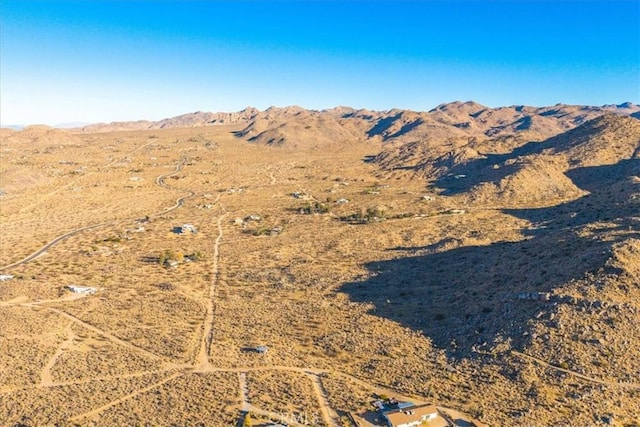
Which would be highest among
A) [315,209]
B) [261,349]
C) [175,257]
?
[315,209]

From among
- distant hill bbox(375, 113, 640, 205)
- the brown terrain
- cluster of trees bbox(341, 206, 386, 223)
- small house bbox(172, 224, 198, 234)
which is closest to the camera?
the brown terrain

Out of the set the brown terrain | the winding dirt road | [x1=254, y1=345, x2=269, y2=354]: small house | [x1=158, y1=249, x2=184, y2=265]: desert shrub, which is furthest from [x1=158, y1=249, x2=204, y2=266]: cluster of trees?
[x1=254, y1=345, x2=269, y2=354]: small house

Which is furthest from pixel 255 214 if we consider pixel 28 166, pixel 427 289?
pixel 28 166

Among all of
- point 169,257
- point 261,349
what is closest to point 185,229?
point 169,257

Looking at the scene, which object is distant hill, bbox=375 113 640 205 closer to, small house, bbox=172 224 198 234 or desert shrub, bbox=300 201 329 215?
desert shrub, bbox=300 201 329 215

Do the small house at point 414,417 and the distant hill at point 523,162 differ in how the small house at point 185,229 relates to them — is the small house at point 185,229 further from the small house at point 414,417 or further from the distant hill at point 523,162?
the small house at point 414,417

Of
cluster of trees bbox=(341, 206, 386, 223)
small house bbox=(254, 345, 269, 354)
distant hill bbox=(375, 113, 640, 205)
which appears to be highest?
distant hill bbox=(375, 113, 640, 205)

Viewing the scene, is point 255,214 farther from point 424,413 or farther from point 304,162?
point 304,162

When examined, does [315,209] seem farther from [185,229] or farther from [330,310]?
[330,310]

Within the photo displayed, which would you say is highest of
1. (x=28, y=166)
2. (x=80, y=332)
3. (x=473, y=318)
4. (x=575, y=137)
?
(x=575, y=137)
